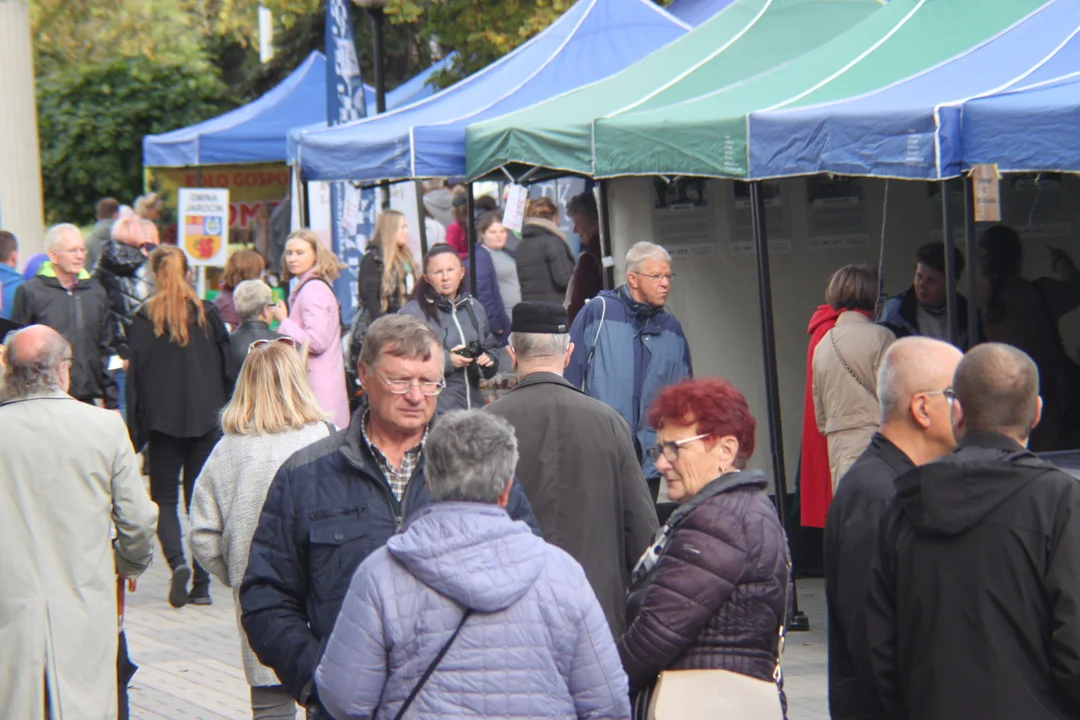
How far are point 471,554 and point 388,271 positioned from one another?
7.57 m

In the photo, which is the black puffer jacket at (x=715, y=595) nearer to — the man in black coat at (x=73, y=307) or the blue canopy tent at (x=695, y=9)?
the man in black coat at (x=73, y=307)

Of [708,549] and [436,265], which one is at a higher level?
[436,265]

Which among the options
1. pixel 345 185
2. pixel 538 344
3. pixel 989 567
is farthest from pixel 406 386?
pixel 345 185

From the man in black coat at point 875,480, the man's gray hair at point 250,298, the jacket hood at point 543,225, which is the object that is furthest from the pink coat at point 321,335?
the man in black coat at point 875,480

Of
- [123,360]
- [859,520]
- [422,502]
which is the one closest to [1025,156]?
[859,520]

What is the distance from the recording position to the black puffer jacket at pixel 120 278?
10500 millimetres

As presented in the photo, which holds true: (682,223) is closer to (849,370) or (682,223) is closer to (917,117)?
(849,370)

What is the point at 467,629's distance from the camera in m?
3.14

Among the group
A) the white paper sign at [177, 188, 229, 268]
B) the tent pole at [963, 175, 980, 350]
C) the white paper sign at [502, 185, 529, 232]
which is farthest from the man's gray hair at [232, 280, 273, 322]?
the white paper sign at [177, 188, 229, 268]

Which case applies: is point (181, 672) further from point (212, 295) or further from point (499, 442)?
point (212, 295)

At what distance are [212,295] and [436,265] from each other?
1085 centimetres

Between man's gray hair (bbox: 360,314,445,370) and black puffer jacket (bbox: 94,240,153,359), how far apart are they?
22.1 feet

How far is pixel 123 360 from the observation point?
1011cm

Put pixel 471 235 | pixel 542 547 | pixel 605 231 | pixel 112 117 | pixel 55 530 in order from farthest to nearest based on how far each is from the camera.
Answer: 1. pixel 112 117
2. pixel 471 235
3. pixel 605 231
4. pixel 55 530
5. pixel 542 547
